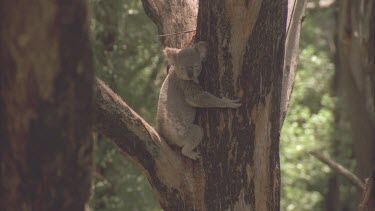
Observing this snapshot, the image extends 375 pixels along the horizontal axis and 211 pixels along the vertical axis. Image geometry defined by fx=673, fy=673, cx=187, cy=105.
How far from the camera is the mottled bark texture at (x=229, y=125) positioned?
11.6 feet

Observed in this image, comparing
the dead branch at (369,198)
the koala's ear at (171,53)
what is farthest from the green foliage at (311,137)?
the dead branch at (369,198)

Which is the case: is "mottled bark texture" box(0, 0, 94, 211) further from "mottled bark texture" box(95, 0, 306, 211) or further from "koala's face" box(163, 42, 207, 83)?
"koala's face" box(163, 42, 207, 83)

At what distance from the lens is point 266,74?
11.8ft

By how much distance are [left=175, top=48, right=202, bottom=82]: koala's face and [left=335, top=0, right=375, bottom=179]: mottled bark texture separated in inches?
119

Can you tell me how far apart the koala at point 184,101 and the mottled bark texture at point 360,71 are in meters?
2.93

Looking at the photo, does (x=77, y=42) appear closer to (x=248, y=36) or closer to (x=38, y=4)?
(x=38, y=4)

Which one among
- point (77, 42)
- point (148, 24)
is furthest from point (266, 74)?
point (148, 24)

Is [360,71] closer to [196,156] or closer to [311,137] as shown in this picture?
[311,137]

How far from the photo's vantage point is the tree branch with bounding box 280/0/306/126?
14.4 ft

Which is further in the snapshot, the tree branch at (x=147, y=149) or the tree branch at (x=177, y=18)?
the tree branch at (x=177, y=18)

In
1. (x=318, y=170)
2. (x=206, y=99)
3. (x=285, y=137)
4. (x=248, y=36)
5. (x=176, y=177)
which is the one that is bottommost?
(x=318, y=170)

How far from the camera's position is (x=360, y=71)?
724 centimetres

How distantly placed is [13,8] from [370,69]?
548 cm

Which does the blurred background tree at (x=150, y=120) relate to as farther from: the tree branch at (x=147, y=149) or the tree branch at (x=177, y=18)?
the tree branch at (x=147, y=149)
